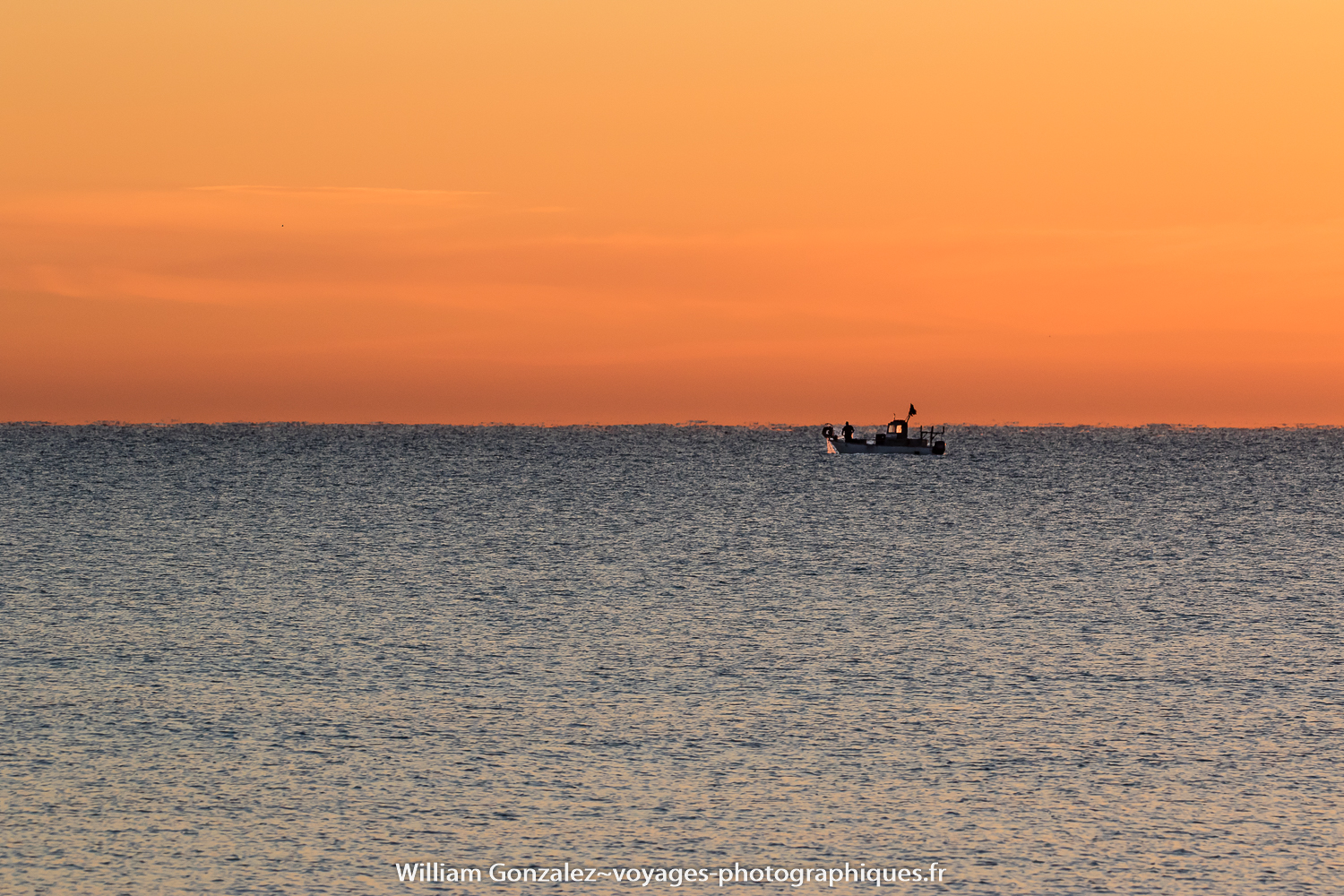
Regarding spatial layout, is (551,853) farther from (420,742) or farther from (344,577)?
(344,577)

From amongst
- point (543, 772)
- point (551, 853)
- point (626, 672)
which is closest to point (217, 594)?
point (626, 672)

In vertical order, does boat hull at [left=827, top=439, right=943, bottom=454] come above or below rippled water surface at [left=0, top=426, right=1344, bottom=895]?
above

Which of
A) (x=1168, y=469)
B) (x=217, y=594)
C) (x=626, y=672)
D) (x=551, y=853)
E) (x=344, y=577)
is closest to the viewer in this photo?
(x=551, y=853)

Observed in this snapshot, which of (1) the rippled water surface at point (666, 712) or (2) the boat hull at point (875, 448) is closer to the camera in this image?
(1) the rippled water surface at point (666, 712)

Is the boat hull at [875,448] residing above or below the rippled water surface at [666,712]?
above

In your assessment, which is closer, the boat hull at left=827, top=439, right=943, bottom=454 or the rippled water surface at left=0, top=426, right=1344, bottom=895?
the rippled water surface at left=0, top=426, right=1344, bottom=895

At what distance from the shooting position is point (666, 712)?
24.6 metres

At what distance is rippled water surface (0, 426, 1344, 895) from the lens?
55.8 ft

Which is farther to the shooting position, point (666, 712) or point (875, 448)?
point (875, 448)

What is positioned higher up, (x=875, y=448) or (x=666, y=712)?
(x=875, y=448)

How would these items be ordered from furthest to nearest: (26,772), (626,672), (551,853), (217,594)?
1. (217,594)
2. (626,672)
3. (26,772)
4. (551,853)

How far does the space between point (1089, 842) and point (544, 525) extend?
54.7 metres

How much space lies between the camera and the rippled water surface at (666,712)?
669 inches

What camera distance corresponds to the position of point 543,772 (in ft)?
66.5
